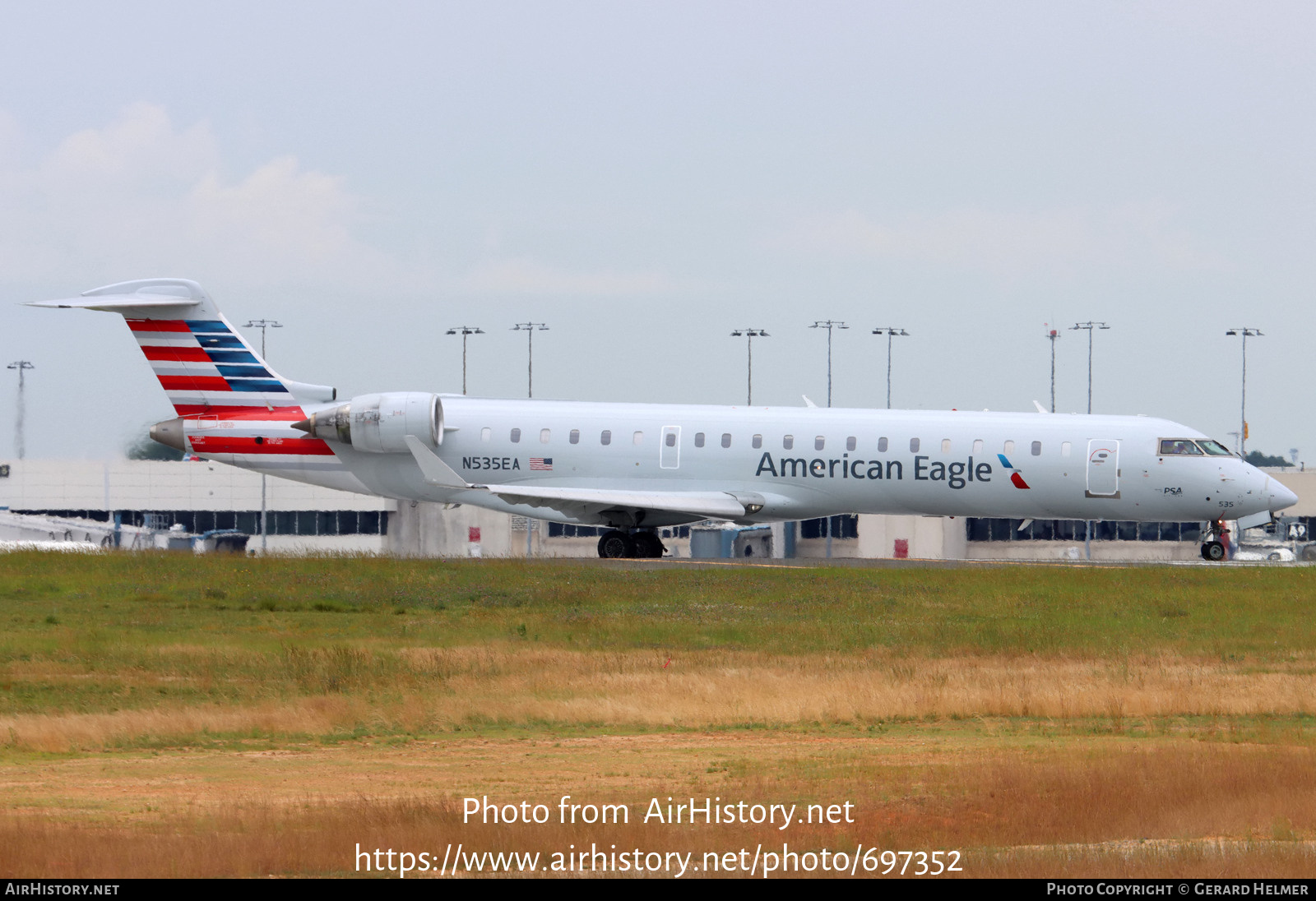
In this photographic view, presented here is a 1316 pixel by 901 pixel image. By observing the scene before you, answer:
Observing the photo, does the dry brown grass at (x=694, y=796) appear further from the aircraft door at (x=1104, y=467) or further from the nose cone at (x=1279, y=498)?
the nose cone at (x=1279, y=498)

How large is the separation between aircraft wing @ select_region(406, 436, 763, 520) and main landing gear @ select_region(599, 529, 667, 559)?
5.06ft

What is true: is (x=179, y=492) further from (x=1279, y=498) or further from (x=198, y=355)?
(x=1279, y=498)

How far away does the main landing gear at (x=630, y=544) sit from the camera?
137 feet

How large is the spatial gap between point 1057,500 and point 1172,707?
63.0ft

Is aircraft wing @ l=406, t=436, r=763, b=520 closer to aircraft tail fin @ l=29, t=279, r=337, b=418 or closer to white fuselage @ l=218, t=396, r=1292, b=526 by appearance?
white fuselage @ l=218, t=396, r=1292, b=526

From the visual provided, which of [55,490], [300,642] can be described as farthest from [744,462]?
[55,490]

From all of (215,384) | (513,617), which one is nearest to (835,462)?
(513,617)

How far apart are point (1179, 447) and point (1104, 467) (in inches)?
75.4

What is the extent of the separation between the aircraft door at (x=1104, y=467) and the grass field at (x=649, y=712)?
3662 millimetres

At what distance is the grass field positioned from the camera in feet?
41.7

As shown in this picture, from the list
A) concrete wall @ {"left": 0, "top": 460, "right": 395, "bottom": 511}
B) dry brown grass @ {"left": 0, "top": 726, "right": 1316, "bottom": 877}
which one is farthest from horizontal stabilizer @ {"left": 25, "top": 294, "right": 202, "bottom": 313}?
concrete wall @ {"left": 0, "top": 460, "right": 395, "bottom": 511}

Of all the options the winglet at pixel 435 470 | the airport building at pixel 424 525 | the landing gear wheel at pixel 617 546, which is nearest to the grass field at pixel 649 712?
the winglet at pixel 435 470

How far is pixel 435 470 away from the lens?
127 ft

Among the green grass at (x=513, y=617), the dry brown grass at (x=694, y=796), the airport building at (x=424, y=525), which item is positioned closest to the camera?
the dry brown grass at (x=694, y=796)
